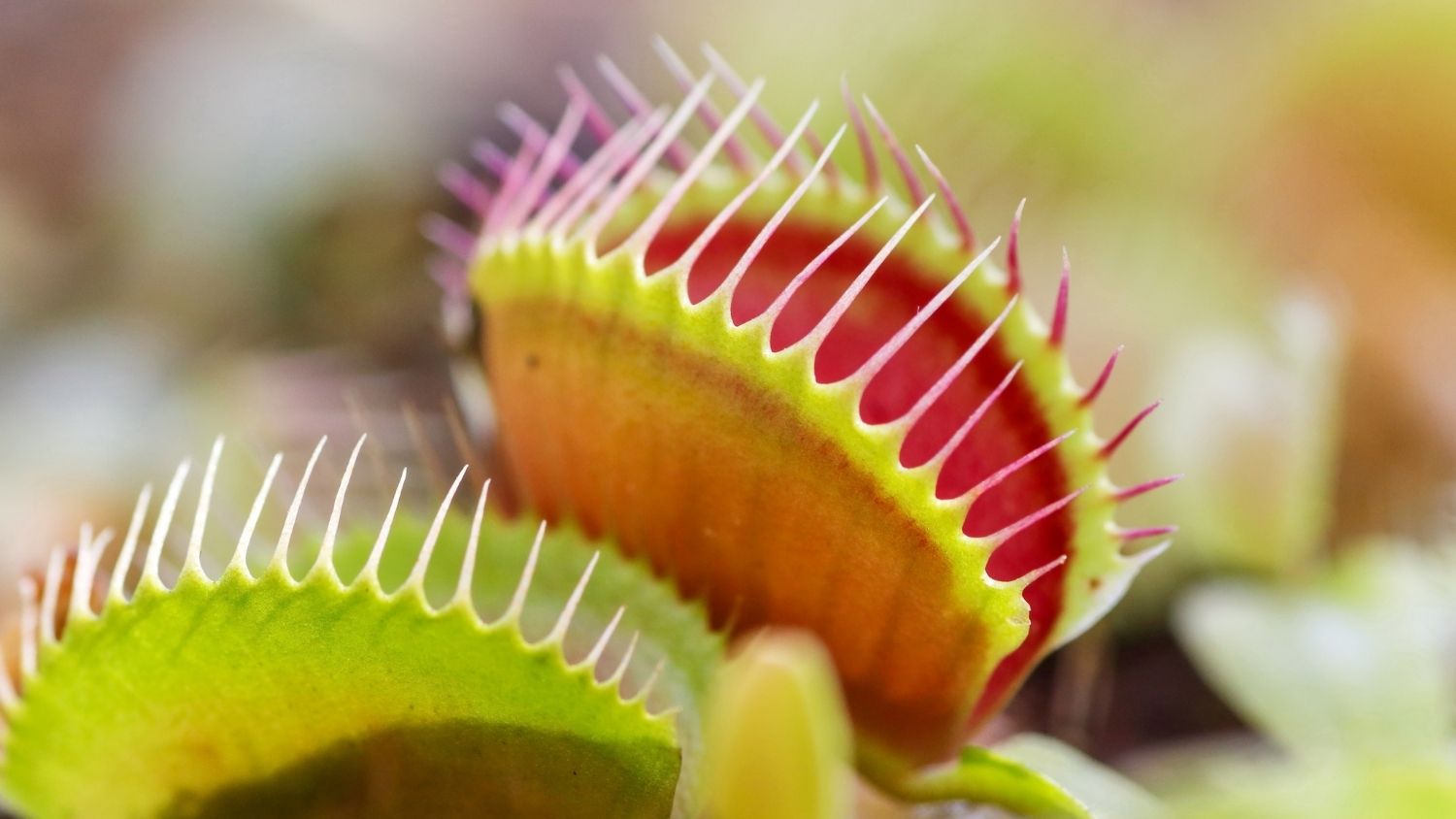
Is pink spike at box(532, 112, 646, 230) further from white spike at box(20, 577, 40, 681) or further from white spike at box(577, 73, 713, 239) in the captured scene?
white spike at box(20, 577, 40, 681)

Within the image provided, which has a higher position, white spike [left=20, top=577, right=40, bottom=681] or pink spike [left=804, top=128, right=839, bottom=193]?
pink spike [left=804, top=128, right=839, bottom=193]

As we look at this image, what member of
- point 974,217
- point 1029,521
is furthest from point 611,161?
point 974,217

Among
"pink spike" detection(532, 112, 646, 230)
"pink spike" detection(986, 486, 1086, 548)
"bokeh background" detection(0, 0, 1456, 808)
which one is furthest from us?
"bokeh background" detection(0, 0, 1456, 808)

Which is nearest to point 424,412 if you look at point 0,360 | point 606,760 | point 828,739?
point 0,360

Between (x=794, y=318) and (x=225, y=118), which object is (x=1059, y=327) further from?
(x=225, y=118)

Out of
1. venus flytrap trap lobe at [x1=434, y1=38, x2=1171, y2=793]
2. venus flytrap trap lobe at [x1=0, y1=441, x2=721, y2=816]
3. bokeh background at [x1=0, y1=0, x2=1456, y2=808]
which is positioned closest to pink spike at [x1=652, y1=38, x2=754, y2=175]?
venus flytrap trap lobe at [x1=434, y1=38, x2=1171, y2=793]

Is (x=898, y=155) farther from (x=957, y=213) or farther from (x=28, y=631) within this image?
(x=28, y=631)
